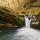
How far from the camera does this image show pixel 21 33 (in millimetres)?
1165

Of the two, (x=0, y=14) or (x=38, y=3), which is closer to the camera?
(x=0, y=14)

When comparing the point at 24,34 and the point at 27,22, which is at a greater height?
the point at 27,22

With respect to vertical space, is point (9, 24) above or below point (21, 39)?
above

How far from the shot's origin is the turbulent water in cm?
114

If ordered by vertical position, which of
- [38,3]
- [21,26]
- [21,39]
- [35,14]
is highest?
[38,3]

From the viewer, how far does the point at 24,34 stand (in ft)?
3.82

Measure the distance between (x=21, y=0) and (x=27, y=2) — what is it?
62mm

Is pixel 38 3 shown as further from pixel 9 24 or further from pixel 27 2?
pixel 9 24

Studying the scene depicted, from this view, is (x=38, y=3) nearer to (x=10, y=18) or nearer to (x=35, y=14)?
(x=35, y=14)

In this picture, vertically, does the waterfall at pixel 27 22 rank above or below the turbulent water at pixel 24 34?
above

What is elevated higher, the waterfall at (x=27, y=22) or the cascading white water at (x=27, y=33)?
the waterfall at (x=27, y=22)

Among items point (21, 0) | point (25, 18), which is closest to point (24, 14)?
point (25, 18)

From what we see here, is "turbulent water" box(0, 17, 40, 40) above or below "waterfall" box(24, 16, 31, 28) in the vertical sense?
below

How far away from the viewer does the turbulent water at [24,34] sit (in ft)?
3.73
